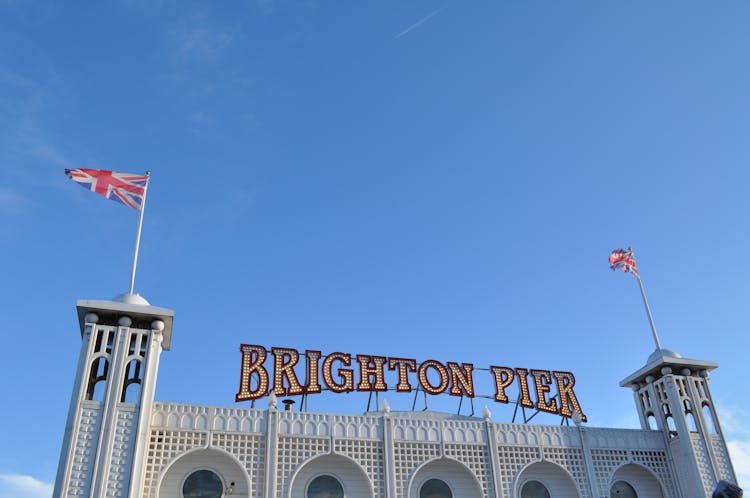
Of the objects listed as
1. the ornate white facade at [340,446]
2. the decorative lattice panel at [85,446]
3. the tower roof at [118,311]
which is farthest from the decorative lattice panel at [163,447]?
the tower roof at [118,311]

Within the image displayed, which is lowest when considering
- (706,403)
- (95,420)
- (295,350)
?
(95,420)

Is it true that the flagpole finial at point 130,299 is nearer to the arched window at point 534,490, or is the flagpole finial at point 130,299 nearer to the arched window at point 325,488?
the arched window at point 325,488

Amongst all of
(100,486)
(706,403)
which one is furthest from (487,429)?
(100,486)

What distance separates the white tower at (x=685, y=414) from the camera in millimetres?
34781

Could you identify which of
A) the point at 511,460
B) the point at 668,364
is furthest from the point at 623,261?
the point at 511,460

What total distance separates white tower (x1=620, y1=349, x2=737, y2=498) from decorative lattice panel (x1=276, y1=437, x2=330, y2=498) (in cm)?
2003

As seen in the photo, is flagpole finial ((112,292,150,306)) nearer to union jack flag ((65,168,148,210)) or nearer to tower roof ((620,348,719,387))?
union jack flag ((65,168,148,210))

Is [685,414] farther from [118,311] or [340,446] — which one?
[118,311]

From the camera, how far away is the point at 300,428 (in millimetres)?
31078

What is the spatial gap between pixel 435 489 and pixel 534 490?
18.5 ft

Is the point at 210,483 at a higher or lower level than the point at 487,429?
lower

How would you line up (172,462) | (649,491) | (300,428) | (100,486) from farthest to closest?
1. (649,491)
2. (300,428)
3. (172,462)
4. (100,486)

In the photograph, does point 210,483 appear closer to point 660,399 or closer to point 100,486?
point 100,486

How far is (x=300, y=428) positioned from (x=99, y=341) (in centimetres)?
1034
